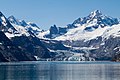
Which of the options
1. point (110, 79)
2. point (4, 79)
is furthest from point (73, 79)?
point (4, 79)

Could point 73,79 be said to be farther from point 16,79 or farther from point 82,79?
point 16,79

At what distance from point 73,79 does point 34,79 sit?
11859 millimetres

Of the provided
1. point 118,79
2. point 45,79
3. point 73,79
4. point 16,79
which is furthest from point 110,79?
point 16,79

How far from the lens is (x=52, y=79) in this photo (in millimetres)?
119625

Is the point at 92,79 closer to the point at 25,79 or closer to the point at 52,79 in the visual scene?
the point at 52,79

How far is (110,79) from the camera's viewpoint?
12031 cm

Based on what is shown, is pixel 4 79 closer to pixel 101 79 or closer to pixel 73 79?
pixel 73 79

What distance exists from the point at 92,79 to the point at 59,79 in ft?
32.0

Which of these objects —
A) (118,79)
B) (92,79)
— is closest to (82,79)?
(92,79)

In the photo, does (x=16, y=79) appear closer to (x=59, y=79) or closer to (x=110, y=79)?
(x=59, y=79)

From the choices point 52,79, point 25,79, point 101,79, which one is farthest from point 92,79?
point 25,79

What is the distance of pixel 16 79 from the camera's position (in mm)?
118062

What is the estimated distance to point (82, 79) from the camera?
12056 cm

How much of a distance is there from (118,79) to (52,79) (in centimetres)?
1935
